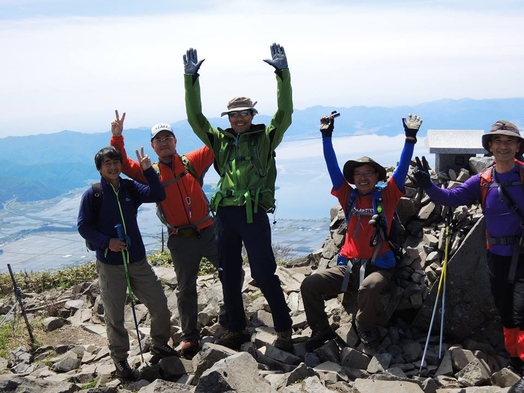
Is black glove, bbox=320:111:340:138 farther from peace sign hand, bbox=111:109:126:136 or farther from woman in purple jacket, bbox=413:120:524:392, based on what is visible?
peace sign hand, bbox=111:109:126:136

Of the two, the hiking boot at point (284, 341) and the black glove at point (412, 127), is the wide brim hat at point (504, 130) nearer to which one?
the black glove at point (412, 127)

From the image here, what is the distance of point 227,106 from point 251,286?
4.63 metres

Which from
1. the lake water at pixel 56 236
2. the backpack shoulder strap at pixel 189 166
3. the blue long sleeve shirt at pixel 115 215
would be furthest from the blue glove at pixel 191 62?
the lake water at pixel 56 236

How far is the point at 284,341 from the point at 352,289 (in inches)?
51.6

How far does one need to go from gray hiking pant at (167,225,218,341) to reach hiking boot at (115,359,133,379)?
1.03 metres

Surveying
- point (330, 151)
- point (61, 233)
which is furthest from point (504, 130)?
point (61, 233)

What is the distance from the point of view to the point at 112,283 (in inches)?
301

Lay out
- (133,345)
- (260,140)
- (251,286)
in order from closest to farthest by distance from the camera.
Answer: (260,140) → (133,345) → (251,286)

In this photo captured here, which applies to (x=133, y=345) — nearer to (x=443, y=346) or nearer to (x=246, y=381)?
(x=246, y=381)

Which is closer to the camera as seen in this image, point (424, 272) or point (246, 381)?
point (246, 381)

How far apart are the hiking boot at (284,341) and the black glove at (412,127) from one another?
3398 millimetres

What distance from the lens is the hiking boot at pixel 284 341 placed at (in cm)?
784

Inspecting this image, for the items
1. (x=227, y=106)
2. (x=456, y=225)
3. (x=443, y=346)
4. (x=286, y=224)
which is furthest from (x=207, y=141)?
(x=286, y=224)

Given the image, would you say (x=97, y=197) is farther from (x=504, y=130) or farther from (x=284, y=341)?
(x=504, y=130)
